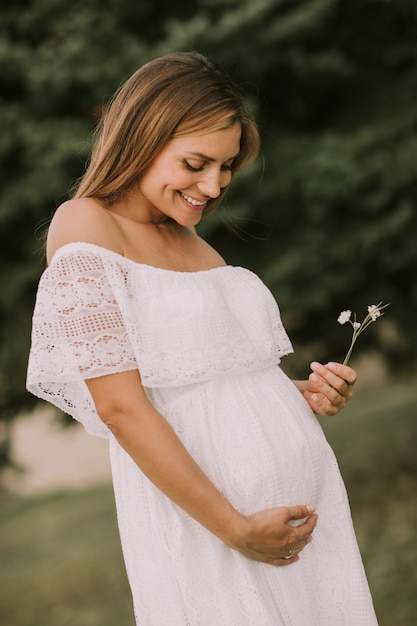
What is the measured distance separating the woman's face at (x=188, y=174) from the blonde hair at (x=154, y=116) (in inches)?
0.9

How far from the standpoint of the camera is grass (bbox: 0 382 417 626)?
236 inches

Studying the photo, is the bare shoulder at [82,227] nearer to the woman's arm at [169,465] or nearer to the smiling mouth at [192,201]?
the smiling mouth at [192,201]

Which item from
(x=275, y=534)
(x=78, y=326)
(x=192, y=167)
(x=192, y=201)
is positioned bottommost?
(x=275, y=534)

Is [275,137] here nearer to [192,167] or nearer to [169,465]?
[192,167]

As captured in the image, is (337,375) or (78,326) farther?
(337,375)

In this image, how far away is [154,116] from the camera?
2334 mm

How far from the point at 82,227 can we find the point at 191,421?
56 centimetres

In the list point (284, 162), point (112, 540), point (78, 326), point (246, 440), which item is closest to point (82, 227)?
point (78, 326)

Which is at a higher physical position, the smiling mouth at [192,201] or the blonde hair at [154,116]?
the blonde hair at [154,116]

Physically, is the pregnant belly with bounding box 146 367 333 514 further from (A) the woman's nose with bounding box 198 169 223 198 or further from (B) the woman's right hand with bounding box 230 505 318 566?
(A) the woman's nose with bounding box 198 169 223 198

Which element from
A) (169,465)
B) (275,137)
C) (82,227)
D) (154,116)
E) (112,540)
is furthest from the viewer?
(112,540)

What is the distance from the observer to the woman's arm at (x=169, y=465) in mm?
2100

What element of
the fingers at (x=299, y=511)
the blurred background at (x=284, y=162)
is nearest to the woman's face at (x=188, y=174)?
the fingers at (x=299, y=511)

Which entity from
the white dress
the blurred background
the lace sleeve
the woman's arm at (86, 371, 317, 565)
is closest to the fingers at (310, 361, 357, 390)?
Answer: the white dress
